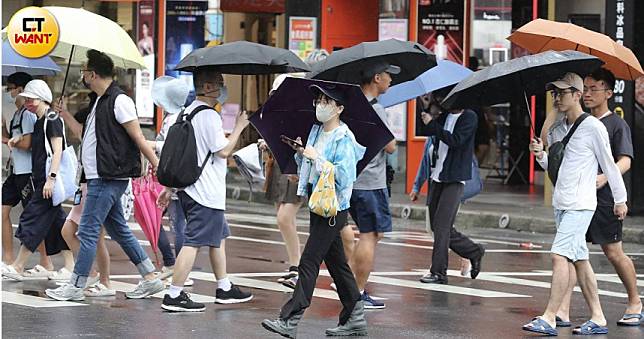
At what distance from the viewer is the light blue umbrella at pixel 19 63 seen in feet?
41.7

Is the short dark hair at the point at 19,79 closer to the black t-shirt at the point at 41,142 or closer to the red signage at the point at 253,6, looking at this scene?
the black t-shirt at the point at 41,142

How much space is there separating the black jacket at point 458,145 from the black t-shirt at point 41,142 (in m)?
3.19

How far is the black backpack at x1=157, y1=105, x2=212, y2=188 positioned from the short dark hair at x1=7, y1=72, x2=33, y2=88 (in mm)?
2674

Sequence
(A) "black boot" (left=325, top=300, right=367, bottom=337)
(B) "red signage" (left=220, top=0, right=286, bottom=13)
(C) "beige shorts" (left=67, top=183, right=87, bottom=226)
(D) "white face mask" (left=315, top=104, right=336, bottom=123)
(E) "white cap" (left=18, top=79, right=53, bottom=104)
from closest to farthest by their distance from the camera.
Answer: (D) "white face mask" (left=315, top=104, right=336, bottom=123)
(A) "black boot" (left=325, top=300, right=367, bottom=337)
(C) "beige shorts" (left=67, top=183, right=87, bottom=226)
(E) "white cap" (left=18, top=79, right=53, bottom=104)
(B) "red signage" (left=220, top=0, right=286, bottom=13)

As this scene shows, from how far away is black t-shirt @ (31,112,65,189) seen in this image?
1201cm

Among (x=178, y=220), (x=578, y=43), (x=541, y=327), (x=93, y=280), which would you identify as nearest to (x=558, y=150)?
(x=578, y=43)

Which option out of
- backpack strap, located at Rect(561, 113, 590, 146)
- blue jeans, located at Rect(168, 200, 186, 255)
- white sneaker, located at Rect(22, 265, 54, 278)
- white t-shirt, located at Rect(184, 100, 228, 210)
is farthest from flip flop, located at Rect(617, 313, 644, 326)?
white sneaker, located at Rect(22, 265, 54, 278)

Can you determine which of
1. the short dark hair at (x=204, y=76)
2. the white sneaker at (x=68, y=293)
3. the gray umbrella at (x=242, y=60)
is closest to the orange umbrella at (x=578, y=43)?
the gray umbrella at (x=242, y=60)

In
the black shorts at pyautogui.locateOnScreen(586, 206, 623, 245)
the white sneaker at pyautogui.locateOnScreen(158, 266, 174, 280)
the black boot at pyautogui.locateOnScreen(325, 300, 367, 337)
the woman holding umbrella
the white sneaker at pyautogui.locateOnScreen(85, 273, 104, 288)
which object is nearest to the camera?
the woman holding umbrella

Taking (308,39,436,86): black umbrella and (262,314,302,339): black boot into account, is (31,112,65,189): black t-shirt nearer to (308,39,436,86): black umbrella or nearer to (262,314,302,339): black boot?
(308,39,436,86): black umbrella

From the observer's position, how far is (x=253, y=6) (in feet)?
89.6

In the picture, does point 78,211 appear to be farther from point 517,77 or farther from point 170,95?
point 517,77

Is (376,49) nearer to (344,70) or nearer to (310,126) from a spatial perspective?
(344,70)

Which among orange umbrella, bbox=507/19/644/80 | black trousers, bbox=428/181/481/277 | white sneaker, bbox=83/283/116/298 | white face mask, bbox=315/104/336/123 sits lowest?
white sneaker, bbox=83/283/116/298
